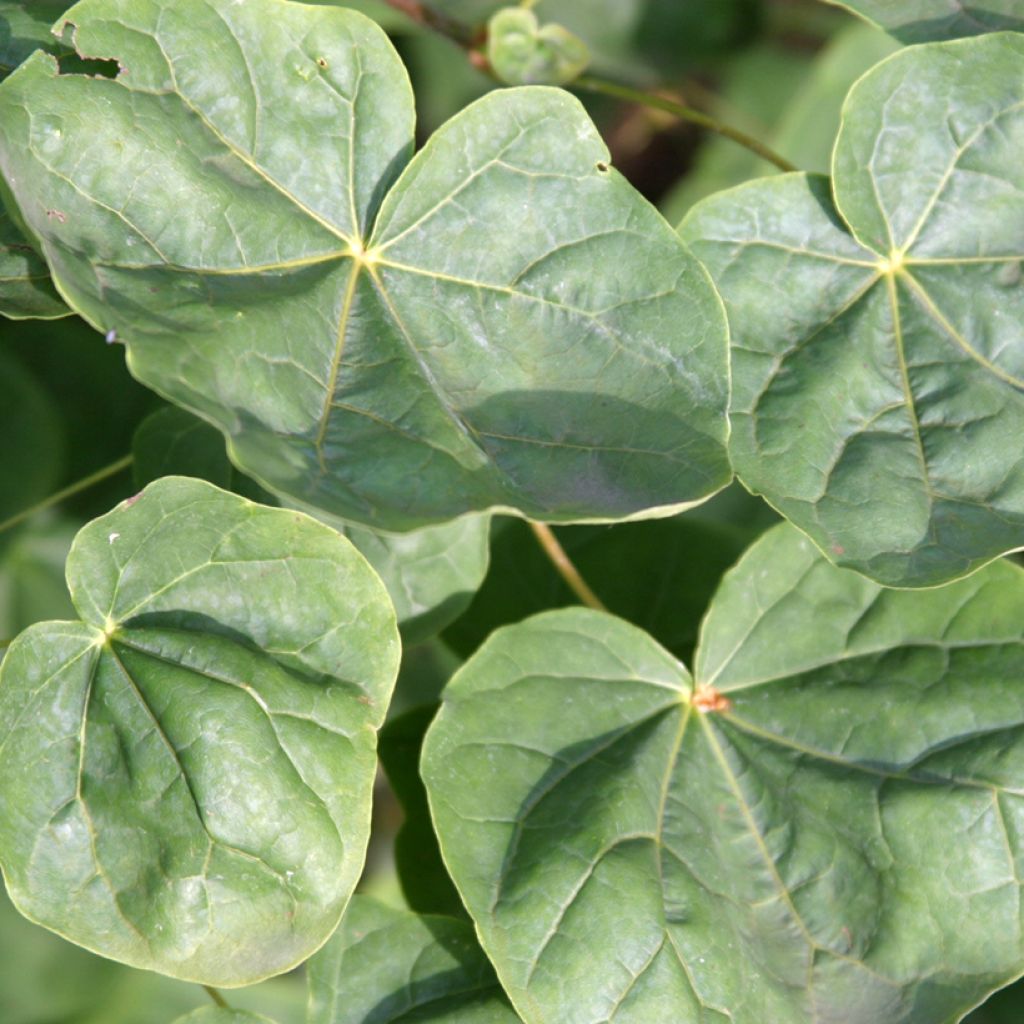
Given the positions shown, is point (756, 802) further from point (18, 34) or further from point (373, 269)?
point (18, 34)

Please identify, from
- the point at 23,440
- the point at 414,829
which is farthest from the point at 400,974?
the point at 23,440

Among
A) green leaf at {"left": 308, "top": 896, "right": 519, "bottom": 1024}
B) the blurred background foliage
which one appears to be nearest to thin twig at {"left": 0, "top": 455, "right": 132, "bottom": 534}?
the blurred background foliage

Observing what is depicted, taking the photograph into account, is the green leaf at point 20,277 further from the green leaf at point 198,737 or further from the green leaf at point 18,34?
the green leaf at point 198,737

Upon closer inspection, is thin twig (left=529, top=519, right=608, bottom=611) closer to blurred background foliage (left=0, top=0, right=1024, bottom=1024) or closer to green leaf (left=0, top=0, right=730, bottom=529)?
blurred background foliage (left=0, top=0, right=1024, bottom=1024)

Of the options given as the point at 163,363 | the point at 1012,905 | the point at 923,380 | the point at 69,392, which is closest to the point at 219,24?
the point at 163,363

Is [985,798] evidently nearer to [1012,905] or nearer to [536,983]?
[1012,905]

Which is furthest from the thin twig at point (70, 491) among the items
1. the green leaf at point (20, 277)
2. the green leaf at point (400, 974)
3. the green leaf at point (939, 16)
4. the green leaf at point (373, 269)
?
the green leaf at point (939, 16)
